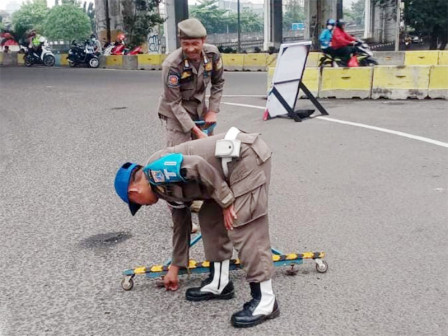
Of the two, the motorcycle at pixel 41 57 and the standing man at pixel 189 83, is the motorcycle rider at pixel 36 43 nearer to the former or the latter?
the motorcycle at pixel 41 57

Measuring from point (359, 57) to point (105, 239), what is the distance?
11655mm

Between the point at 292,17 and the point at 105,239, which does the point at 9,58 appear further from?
the point at 292,17

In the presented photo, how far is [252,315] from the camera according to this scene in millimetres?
3256

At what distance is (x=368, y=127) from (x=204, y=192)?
6.58 metres

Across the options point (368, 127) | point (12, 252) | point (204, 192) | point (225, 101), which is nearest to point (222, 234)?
point (204, 192)

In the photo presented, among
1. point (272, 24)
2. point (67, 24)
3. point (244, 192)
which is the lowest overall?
point (244, 192)

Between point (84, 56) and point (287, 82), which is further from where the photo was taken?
point (84, 56)

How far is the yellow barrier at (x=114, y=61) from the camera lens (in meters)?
25.8

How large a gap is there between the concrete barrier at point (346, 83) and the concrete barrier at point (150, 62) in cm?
1321

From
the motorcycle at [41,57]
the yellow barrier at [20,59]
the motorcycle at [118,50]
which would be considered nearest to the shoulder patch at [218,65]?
the motorcycle at [118,50]

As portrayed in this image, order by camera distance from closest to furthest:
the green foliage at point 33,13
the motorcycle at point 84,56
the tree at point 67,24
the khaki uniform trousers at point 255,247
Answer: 1. the khaki uniform trousers at point 255,247
2. the motorcycle at point 84,56
3. the tree at point 67,24
4. the green foliage at point 33,13

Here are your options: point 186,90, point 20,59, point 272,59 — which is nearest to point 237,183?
point 186,90

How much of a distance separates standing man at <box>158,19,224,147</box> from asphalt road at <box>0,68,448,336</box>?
3.17 ft

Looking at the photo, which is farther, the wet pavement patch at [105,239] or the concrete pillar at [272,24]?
the concrete pillar at [272,24]
